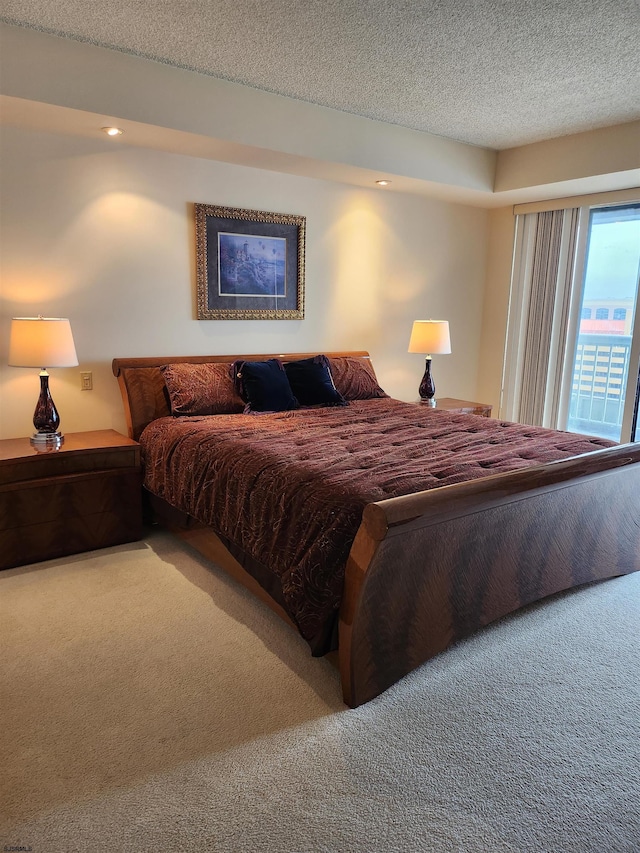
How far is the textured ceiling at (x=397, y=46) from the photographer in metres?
2.48

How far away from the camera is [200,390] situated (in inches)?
142

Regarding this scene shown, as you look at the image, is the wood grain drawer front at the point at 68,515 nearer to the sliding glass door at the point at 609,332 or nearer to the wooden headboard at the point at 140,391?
the wooden headboard at the point at 140,391

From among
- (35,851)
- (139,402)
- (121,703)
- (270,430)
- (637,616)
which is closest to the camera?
(35,851)

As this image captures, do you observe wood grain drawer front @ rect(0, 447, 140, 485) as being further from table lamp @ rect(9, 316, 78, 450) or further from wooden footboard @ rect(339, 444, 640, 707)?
wooden footboard @ rect(339, 444, 640, 707)

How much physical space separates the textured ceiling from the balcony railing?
171cm

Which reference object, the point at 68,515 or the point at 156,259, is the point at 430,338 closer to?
the point at 156,259

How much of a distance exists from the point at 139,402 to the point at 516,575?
2320mm

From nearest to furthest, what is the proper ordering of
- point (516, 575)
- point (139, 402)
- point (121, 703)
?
point (121, 703)
point (516, 575)
point (139, 402)

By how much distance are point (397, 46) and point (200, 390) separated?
81.9 inches

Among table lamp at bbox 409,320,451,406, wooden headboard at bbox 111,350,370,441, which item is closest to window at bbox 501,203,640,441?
table lamp at bbox 409,320,451,406

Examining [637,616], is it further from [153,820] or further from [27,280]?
[27,280]

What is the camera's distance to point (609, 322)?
4.70 m

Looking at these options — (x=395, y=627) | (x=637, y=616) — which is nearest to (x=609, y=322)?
(x=637, y=616)

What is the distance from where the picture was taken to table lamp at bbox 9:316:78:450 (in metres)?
3.00
